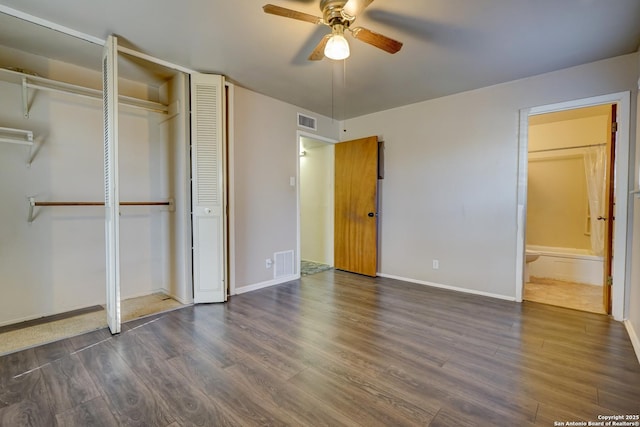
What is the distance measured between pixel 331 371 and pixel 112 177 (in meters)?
2.28

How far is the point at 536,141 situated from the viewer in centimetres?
495

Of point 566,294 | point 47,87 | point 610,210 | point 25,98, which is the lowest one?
point 566,294

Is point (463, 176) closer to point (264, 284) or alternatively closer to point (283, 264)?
point (283, 264)

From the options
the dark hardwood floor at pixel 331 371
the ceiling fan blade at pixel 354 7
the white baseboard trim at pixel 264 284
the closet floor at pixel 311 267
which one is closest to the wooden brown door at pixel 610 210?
the dark hardwood floor at pixel 331 371

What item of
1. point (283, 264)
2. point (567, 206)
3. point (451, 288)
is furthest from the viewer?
point (567, 206)

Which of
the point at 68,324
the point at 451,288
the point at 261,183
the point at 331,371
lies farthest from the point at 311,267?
the point at 68,324

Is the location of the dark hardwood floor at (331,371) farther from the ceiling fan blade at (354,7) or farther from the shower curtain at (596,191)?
the ceiling fan blade at (354,7)

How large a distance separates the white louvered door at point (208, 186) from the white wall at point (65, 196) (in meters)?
0.61

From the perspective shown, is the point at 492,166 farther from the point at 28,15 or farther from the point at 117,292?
the point at 28,15

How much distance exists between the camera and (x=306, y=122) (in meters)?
4.37

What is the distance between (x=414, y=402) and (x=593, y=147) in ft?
16.5

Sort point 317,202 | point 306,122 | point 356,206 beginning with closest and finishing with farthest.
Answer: point 306,122 → point 356,206 → point 317,202

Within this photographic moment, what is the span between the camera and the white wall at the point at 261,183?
11.7 ft

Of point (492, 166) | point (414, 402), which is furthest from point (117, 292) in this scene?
point (492, 166)
